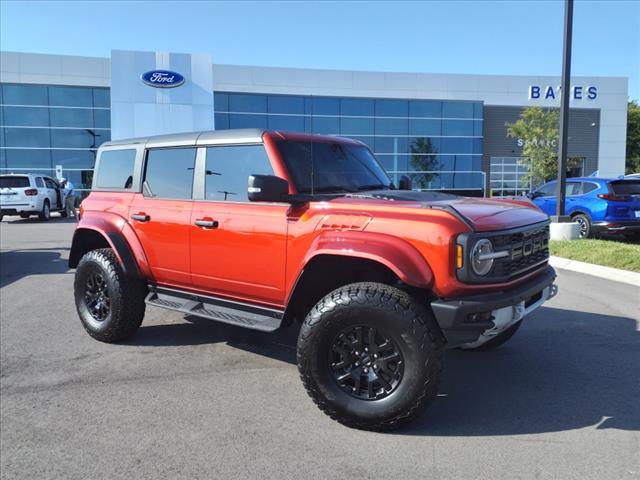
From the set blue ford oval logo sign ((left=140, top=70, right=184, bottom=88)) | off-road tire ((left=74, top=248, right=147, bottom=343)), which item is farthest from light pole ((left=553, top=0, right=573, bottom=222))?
blue ford oval logo sign ((left=140, top=70, right=184, bottom=88))

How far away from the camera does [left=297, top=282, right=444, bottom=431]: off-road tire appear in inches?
125

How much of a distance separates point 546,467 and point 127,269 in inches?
149

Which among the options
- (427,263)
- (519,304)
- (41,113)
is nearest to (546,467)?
(519,304)

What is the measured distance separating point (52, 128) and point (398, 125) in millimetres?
20777

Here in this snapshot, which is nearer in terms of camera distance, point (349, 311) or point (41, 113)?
point (349, 311)

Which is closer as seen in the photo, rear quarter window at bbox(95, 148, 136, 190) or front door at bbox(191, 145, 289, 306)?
front door at bbox(191, 145, 289, 306)

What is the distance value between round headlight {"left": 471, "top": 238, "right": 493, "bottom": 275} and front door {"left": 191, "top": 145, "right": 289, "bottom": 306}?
1.36 meters

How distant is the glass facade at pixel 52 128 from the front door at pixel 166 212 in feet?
92.1

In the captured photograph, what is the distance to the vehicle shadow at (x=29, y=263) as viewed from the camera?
29.4 ft

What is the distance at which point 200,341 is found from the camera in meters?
5.21

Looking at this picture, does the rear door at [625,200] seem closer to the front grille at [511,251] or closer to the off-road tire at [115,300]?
the front grille at [511,251]

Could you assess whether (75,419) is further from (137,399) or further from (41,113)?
(41,113)

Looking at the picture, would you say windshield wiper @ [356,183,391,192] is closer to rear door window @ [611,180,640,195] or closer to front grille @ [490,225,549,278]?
front grille @ [490,225,549,278]

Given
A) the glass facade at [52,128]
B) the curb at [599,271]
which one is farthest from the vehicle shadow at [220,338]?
the glass facade at [52,128]
